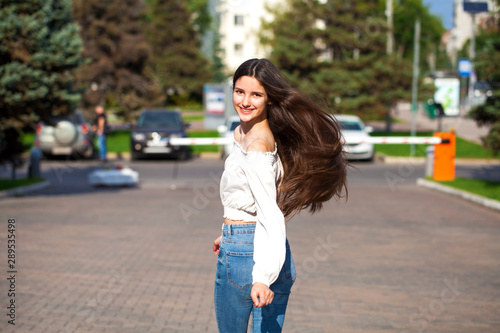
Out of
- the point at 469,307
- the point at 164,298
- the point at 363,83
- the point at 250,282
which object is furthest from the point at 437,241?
the point at 363,83

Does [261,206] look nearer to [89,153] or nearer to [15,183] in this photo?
[15,183]

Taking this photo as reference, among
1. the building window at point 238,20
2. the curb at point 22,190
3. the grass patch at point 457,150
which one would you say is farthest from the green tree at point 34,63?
the building window at point 238,20

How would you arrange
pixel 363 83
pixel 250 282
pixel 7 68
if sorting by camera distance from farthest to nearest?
pixel 363 83
pixel 7 68
pixel 250 282

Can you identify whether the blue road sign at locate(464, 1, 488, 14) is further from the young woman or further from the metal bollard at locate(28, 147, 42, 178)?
the young woman

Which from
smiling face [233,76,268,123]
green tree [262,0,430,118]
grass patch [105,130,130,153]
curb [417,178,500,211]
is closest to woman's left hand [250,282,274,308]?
smiling face [233,76,268,123]

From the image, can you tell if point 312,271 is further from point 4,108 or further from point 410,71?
point 410,71

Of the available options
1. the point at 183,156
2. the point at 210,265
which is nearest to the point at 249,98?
the point at 210,265

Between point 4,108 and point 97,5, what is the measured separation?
3104 cm

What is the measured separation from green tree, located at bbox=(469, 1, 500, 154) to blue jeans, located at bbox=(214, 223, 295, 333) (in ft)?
44.0

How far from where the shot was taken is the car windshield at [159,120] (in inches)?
1040

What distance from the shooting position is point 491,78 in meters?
15.6

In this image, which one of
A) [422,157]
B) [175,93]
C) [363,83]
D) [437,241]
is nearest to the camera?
[437,241]

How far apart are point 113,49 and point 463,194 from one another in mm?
33582

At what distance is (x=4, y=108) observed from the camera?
14312mm
